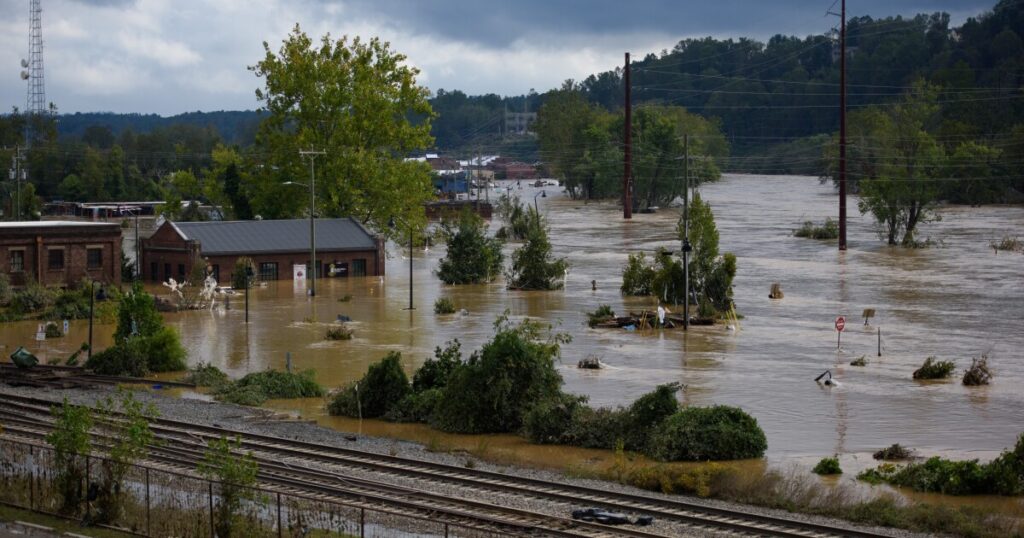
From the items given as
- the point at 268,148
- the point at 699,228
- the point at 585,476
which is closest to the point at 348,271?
the point at 268,148

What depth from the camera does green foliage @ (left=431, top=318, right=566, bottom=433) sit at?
29.9m

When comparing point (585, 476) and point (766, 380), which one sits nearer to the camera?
point (585, 476)

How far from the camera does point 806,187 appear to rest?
16862cm

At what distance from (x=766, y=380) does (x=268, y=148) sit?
179ft

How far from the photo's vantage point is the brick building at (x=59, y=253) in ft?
190

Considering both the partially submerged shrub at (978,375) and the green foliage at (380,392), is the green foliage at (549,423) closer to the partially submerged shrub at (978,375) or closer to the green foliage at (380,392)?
the green foliage at (380,392)

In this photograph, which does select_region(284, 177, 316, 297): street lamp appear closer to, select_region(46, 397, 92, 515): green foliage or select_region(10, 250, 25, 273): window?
select_region(10, 250, 25, 273): window

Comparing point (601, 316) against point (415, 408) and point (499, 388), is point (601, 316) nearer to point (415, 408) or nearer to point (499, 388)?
point (415, 408)

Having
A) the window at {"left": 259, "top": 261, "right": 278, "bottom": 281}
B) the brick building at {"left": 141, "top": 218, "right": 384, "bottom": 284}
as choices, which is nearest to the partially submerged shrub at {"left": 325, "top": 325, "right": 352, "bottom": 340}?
the brick building at {"left": 141, "top": 218, "right": 384, "bottom": 284}

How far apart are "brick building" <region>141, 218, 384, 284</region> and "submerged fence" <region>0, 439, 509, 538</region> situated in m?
44.5

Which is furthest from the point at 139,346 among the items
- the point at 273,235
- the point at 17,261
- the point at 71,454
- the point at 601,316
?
the point at 273,235

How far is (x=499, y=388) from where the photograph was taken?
29766 millimetres

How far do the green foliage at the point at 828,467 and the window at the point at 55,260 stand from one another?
42.9 metres

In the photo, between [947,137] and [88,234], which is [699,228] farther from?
[947,137]
